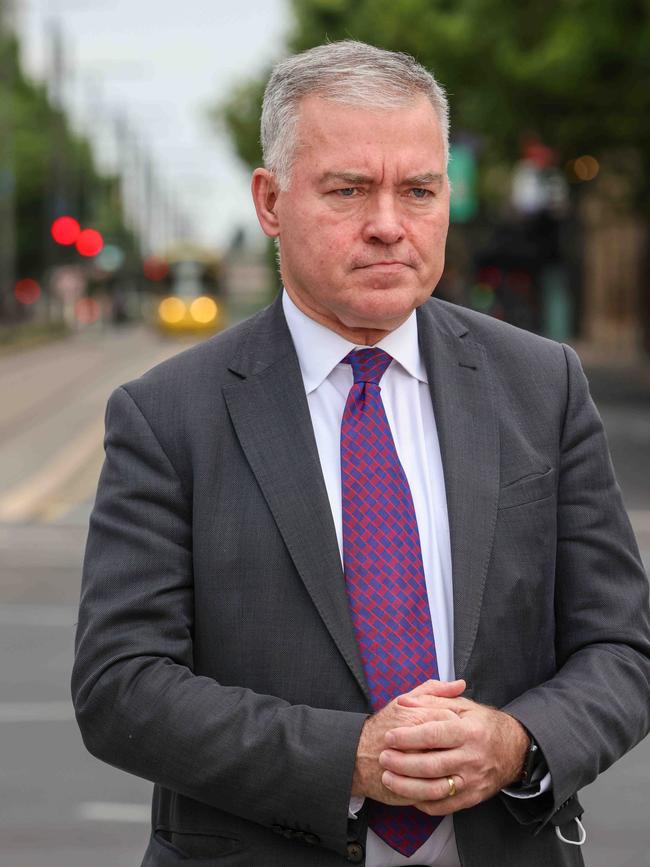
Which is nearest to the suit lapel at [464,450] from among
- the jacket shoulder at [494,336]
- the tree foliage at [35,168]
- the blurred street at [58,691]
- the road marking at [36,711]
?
the jacket shoulder at [494,336]

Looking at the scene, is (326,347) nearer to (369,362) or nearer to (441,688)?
(369,362)

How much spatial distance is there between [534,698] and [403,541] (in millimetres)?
268

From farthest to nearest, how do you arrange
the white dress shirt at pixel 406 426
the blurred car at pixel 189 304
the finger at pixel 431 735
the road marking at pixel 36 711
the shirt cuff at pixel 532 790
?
the blurred car at pixel 189 304, the road marking at pixel 36 711, the white dress shirt at pixel 406 426, the shirt cuff at pixel 532 790, the finger at pixel 431 735

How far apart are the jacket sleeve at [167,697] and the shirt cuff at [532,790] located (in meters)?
0.22

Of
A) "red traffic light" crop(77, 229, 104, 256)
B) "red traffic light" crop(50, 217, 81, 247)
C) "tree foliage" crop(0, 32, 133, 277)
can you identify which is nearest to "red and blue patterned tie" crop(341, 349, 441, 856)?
"red traffic light" crop(50, 217, 81, 247)

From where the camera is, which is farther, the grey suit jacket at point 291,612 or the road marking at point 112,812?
the road marking at point 112,812

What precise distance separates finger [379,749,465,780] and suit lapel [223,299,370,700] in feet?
0.49

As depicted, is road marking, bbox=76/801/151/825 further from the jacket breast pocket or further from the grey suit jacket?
the jacket breast pocket

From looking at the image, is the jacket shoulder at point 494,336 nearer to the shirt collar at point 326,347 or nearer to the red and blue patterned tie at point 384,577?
the shirt collar at point 326,347

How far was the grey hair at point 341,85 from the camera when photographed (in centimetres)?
229

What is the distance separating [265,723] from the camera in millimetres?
2201

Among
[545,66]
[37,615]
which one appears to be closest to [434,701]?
[37,615]

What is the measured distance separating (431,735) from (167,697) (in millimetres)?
347

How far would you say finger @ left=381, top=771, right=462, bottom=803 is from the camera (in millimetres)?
2129
